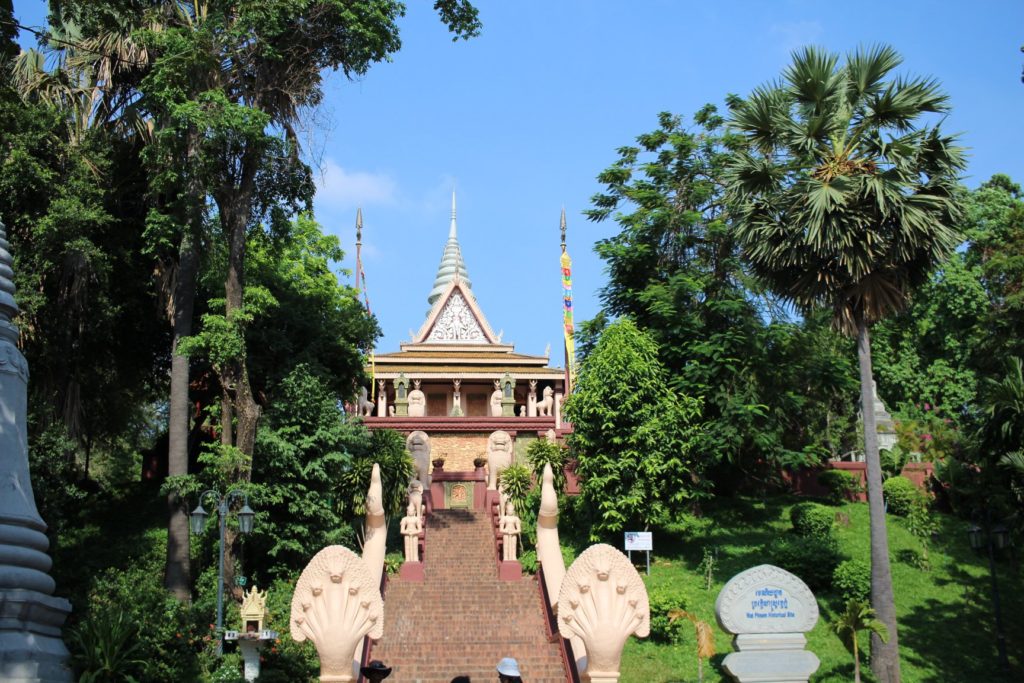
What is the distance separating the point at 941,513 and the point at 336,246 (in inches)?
702

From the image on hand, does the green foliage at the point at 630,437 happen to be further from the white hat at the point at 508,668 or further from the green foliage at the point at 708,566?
the white hat at the point at 508,668

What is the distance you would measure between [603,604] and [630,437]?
11.1 metres

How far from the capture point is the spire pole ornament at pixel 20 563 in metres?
12.2

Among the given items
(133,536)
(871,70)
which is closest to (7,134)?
(133,536)

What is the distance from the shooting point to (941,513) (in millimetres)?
25453

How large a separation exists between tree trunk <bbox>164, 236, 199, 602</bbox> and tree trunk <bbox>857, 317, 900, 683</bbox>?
11767 mm

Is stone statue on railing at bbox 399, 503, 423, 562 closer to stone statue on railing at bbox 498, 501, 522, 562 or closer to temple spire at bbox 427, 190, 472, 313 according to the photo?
stone statue on railing at bbox 498, 501, 522, 562

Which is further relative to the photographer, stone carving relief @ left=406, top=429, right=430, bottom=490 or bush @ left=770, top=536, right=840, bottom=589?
stone carving relief @ left=406, top=429, right=430, bottom=490

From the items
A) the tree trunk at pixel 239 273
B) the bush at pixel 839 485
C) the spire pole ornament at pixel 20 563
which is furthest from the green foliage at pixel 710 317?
the spire pole ornament at pixel 20 563

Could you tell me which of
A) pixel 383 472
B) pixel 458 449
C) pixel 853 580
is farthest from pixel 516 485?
pixel 458 449

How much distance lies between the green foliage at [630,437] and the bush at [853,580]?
3.99m

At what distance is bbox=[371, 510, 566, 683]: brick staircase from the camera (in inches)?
669

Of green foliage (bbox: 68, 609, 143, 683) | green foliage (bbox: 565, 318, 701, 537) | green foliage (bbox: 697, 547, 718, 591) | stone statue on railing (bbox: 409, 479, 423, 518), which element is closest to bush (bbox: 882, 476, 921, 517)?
green foliage (bbox: 565, 318, 701, 537)

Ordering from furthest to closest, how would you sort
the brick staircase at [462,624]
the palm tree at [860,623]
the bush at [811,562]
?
the bush at [811,562], the brick staircase at [462,624], the palm tree at [860,623]
